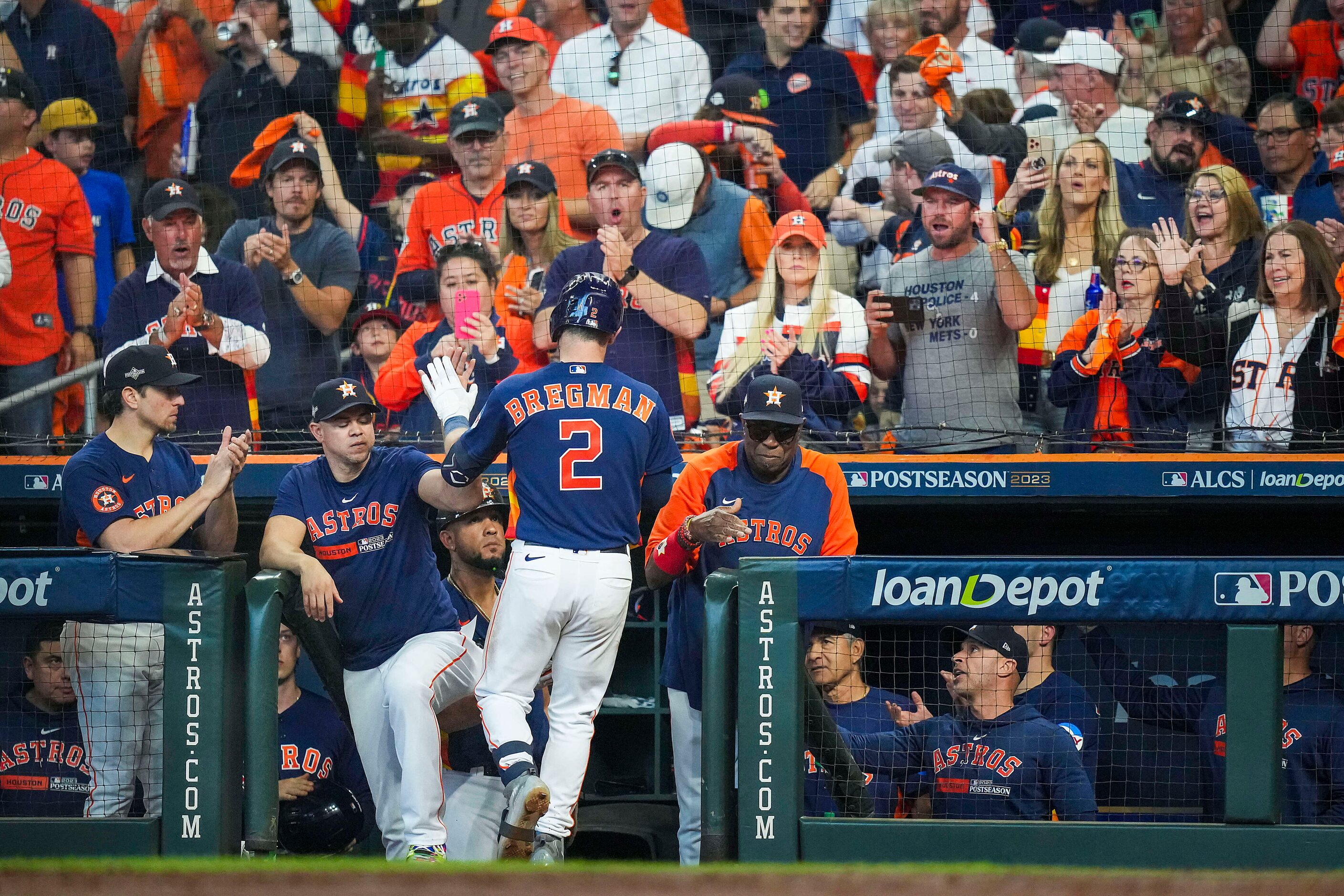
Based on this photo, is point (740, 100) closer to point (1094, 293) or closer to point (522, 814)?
point (1094, 293)

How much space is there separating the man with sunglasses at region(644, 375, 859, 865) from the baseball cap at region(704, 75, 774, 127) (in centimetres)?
332

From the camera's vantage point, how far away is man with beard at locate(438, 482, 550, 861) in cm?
450

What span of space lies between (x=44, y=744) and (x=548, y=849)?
2179 millimetres

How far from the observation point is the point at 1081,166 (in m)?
6.62

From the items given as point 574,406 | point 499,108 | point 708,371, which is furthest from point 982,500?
point 499,108

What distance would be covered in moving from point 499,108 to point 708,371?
1.95 m

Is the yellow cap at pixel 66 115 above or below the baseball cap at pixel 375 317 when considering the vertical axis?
above

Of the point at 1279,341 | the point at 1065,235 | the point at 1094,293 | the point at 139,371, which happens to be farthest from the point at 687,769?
the point at 1279,341

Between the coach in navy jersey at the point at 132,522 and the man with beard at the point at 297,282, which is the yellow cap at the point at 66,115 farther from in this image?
the coach in navy jersey at the point at 132,522

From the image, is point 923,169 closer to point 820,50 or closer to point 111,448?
point 820,50

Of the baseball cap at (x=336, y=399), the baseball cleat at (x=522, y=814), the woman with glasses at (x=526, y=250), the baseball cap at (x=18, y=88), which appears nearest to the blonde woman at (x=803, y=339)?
the woman with glasses at (x=526, y=250)

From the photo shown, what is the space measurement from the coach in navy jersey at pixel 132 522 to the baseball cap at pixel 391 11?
388 centimetres

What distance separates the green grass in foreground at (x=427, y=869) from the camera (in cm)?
263

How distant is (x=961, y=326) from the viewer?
20.7 feet
